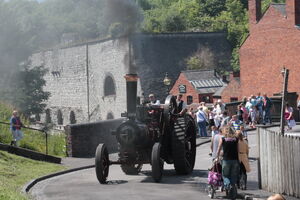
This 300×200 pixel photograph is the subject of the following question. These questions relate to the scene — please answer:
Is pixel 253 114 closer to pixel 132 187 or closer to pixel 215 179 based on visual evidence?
pixel 132 187

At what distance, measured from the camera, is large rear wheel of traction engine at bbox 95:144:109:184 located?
15.9 m

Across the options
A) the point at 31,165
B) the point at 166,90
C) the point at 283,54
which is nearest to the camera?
the point at 31,165

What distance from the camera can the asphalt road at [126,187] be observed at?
46.8ft

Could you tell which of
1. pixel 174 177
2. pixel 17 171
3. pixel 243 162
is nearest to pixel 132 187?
pixel 174 177

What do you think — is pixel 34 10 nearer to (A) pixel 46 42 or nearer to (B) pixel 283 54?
(A) pixel 46 42

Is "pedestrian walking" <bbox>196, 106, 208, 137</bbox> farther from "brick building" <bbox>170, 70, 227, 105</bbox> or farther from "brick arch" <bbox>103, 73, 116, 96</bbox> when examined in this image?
"brick arch" <bbox>103, 73, 116, 96</bbox>

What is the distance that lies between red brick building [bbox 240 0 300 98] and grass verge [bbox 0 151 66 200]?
2238 centimetres

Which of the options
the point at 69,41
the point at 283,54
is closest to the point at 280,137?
the point at 283,54

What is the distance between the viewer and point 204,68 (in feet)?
177

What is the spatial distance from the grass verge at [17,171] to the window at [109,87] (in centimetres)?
3515

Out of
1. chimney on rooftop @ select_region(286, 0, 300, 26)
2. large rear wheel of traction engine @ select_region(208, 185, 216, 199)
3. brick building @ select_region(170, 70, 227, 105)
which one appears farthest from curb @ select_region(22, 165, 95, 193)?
brick building @ select_region(170, 70, 227, 105)

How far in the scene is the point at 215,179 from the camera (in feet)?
45.5

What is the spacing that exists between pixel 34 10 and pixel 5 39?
4796mm

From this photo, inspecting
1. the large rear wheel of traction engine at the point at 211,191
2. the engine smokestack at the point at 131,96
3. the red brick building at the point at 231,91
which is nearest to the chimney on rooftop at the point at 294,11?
the red brick building at the point at 231,91
